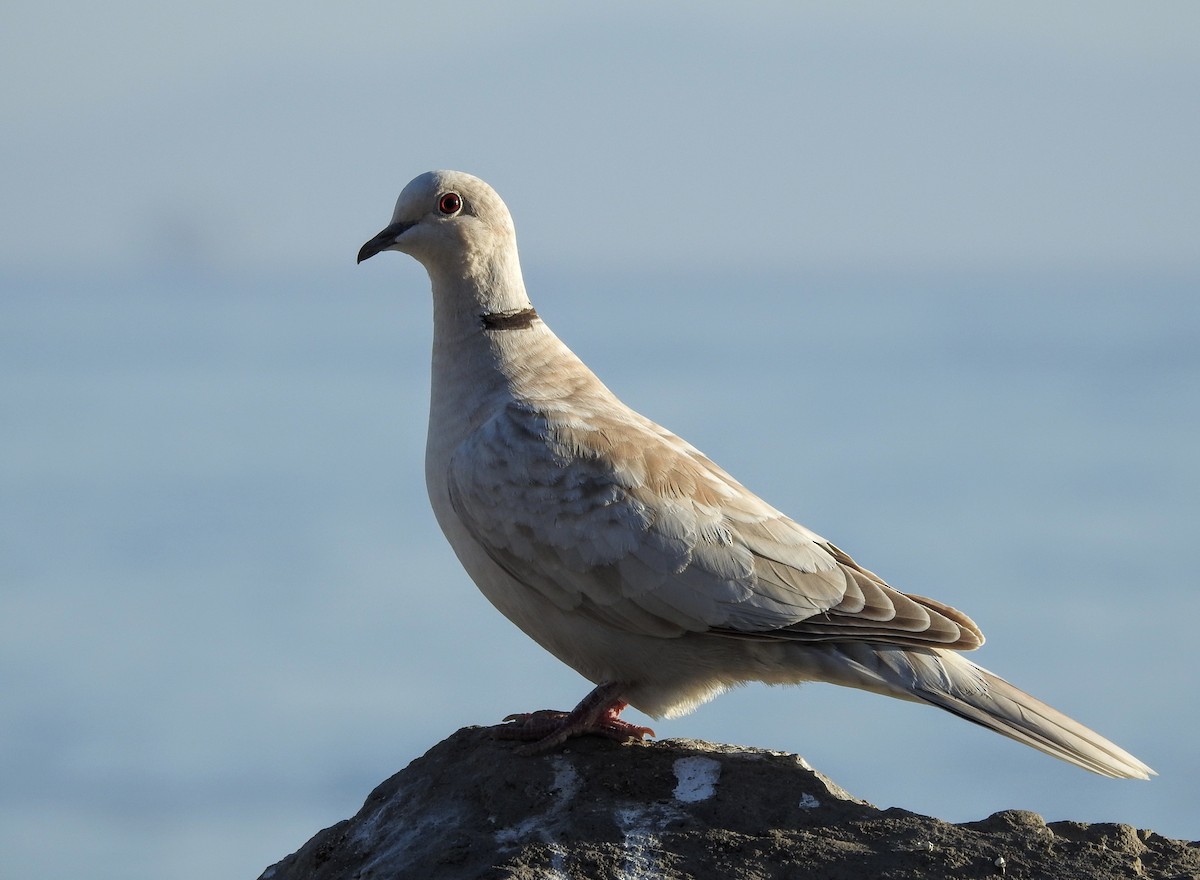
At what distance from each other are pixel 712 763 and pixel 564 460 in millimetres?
1473

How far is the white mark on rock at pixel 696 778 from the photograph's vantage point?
5.93 meters

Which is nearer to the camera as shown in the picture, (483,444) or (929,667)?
(929,667)

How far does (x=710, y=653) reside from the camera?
642cm

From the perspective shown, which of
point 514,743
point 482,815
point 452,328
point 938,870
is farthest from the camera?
point 452,328

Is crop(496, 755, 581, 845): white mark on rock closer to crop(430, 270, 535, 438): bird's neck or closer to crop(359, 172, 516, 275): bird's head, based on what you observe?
crop(430, 270, 535, 438): bird's neck

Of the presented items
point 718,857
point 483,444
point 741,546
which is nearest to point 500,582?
point 483,444

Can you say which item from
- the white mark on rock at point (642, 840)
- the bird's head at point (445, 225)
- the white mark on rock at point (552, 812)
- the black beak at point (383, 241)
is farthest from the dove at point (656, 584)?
the black beak at point (383, 241)

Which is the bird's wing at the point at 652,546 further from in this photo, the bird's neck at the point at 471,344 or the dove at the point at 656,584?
the bird's neck at the point at 471,344

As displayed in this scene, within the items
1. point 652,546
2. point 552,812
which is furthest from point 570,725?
Answer: point 652,546

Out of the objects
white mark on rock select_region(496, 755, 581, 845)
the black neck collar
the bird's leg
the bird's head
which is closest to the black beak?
the bird's head

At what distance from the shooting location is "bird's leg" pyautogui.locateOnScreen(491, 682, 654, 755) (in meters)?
6.32

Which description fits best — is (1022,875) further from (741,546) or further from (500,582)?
(500,582)

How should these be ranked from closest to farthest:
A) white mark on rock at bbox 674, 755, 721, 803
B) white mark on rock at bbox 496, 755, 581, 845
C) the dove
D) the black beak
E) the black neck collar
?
white mark on rock at bbox 496, 755, 581, 845
white mark on rock at bbox 674, 755, 721, 803
the dove
the black neck collar
the black beak

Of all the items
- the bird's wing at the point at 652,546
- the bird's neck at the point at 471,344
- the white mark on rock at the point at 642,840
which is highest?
the bird's neck at the point at 471,344
